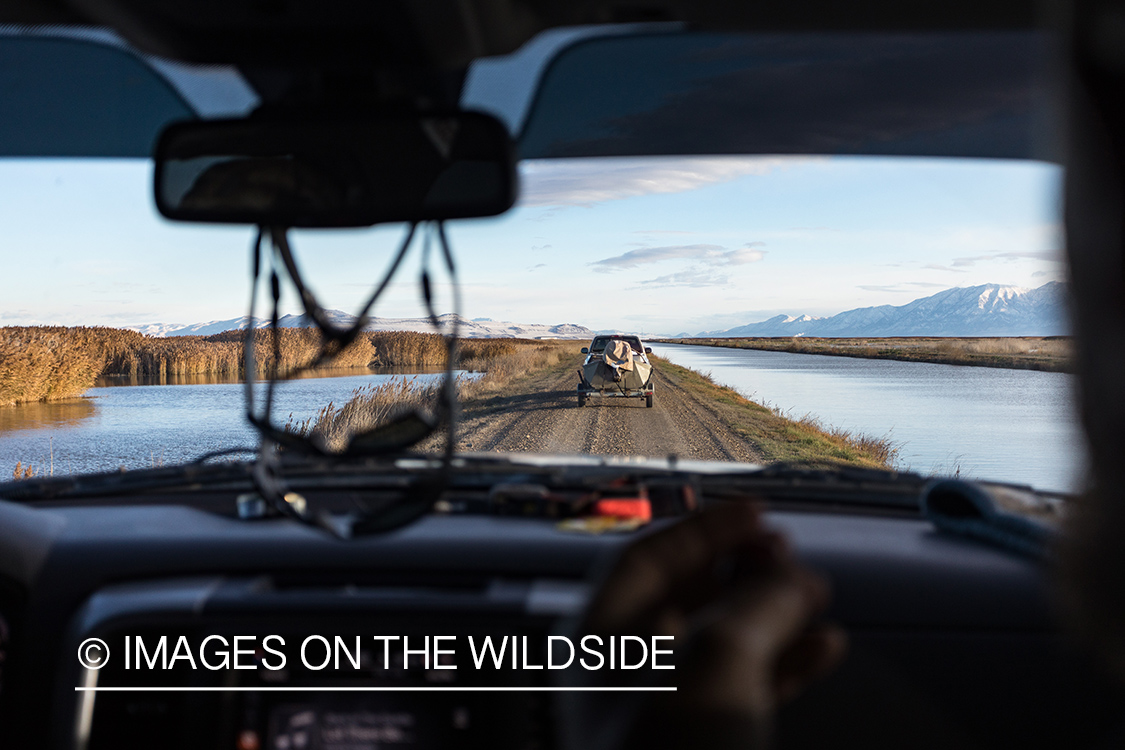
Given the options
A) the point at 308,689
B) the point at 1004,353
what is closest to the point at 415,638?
the point at 308,689

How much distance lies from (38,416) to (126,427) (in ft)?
15.0

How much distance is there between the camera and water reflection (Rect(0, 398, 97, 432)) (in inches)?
337

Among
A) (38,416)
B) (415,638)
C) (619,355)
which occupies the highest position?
(619,355)

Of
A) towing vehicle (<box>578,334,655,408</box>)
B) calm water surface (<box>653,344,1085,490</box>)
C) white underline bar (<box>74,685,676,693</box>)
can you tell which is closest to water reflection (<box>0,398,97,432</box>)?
white underline bar (<box>74,685,676,693</box>)

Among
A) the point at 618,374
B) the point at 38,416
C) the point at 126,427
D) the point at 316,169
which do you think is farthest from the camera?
the point at 618,374

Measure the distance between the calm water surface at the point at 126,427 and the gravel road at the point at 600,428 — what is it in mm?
2625

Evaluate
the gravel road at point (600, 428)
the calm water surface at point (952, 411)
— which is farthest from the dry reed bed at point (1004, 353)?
the gravel road at point (600, 428)

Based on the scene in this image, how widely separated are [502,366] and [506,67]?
74.8 ft

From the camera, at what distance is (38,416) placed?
9.05 m

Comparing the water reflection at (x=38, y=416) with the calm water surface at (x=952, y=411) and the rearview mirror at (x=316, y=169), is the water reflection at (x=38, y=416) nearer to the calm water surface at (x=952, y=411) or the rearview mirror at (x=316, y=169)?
the rearview mirror at (x=316, y=169)

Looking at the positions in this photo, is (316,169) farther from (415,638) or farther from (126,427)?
(126,427)

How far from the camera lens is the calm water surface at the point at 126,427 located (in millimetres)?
7523

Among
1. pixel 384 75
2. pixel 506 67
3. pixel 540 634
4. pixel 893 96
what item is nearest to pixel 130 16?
pixel 384 75

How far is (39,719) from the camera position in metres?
2.61
